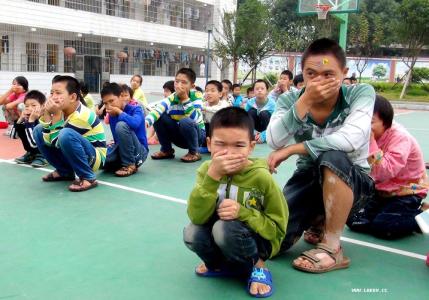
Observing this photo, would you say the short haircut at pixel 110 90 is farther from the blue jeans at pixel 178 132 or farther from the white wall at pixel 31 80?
the white wall at pixel 31 80

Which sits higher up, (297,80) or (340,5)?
(340,5)

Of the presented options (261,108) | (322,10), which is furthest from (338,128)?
(322,10)

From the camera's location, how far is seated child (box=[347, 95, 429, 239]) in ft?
8.95

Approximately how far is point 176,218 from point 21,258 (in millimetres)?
1043

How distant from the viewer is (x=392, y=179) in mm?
→ 2865

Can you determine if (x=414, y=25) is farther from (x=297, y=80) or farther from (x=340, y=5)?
(x=297, y=80)

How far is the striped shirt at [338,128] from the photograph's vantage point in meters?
2.28

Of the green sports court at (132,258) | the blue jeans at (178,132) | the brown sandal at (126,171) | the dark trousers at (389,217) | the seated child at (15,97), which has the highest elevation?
the seated child at (15,97)

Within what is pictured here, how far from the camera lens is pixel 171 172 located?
15.2 ft

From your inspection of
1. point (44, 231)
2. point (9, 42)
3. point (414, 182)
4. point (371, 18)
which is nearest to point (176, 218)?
point (44, 231)

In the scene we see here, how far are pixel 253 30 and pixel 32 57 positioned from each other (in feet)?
33.0

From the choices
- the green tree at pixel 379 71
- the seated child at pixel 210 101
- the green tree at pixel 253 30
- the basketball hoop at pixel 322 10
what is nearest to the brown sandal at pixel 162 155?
the seated child at pixel 210 101

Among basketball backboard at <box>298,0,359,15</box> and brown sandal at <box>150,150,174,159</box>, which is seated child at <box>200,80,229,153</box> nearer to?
brown sandal at <box>150,150,174,159</box>

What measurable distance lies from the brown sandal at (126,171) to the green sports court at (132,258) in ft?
2.15
